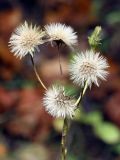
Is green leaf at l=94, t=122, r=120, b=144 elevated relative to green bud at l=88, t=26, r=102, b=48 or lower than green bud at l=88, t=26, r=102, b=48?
lower

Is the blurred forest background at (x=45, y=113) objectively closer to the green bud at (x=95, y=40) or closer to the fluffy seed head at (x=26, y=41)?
the fluffy seed head at (x=26, y=41)

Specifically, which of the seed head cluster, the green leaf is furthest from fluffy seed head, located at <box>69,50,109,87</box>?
the green leaf

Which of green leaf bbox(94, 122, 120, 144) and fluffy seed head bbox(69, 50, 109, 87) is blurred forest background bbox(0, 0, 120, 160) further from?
fluffy seed head bbox(69, 50, 109, 87)

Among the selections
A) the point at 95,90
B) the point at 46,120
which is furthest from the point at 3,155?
the point at 95,90

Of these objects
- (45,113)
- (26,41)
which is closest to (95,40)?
(26,41)

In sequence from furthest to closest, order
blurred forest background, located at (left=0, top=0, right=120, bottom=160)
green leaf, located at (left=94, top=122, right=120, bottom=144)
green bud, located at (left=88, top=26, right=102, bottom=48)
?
green leaf, located at (left=94, top=122, right=120, bottom=144), blurred forest background, located at (left=0, top=0, right=120, bottom=160), green bud, located at (left=88, top=26, right=102, bottom=48)

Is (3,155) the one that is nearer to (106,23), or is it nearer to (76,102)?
(106,23)
